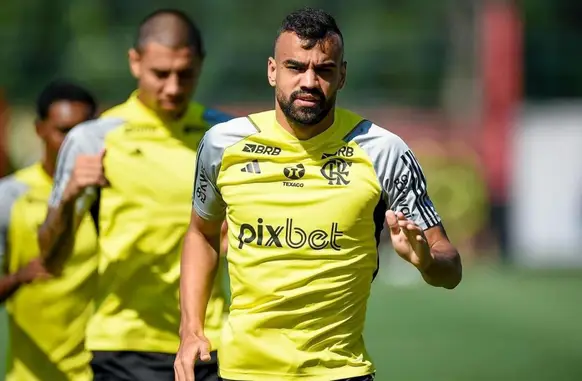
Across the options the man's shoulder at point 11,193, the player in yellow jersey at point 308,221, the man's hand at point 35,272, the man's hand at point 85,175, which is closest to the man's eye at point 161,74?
the man's hand at point 85,175

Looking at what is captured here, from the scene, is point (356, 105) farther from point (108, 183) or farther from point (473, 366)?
point (108, 183)

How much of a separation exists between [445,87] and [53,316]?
29254 mm

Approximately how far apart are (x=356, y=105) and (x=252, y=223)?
28937mm

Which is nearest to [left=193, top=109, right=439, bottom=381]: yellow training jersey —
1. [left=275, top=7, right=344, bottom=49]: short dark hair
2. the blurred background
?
[left=275, top=7, right=344, bottom=49]: short dark hair

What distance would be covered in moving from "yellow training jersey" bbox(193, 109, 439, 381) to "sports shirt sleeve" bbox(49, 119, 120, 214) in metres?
1.54

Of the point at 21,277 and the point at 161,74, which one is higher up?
the point at 161,74

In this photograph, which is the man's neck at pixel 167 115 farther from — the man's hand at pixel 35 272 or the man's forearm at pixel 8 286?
the man's forearm at pixel 8 286

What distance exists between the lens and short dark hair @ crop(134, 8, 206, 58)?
275 inches

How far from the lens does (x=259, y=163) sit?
18.0ft

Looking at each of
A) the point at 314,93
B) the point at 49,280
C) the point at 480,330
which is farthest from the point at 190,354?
the point at 480,330

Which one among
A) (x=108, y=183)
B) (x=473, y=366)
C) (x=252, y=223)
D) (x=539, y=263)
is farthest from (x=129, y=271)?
(x=539, y=263)

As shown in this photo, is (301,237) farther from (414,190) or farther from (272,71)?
(272,71)

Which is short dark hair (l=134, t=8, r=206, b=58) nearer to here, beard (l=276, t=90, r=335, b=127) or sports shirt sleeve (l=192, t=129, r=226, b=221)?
sports shirt sleeve (l=192, t=129, r=226, b=221)

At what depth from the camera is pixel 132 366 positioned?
6.75 m
